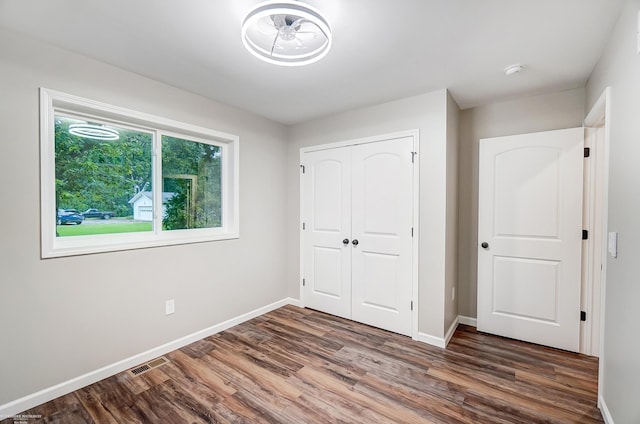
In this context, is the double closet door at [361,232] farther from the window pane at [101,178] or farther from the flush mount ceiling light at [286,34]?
the window pane at [101,178]

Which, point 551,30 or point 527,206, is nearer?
point 551,30

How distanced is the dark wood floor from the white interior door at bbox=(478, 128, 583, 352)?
0.26m

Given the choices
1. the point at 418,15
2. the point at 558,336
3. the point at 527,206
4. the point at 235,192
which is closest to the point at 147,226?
the point at 235,192

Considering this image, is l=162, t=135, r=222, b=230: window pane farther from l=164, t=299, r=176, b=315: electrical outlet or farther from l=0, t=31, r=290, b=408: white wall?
l=164, t=299, r=176, b=315: electrical outlet

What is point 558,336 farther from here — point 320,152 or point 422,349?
point 320,152

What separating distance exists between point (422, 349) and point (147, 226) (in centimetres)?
282

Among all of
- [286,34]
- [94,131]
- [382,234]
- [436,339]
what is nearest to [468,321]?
[436,339]

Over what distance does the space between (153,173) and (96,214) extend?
57cm

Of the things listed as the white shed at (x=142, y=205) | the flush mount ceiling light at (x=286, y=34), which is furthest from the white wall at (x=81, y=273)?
the flush mount ceiling light at (x=286, y=34)

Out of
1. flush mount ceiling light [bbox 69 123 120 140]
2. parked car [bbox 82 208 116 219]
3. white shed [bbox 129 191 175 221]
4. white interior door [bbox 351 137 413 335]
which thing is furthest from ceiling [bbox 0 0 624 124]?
parked car [bbox 82 208 116 219]

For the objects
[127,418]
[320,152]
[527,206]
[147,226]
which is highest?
[320,152]

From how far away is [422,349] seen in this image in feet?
8.73

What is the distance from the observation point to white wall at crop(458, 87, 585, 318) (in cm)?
277

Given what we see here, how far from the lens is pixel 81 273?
2111 mm
